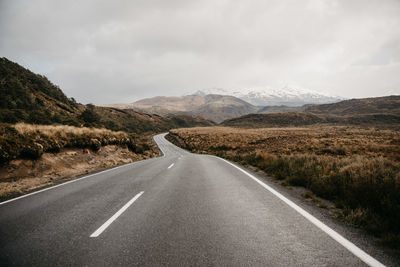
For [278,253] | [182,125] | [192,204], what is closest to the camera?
[278,253]

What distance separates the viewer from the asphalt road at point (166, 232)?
256cm

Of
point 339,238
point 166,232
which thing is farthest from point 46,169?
point 339,238

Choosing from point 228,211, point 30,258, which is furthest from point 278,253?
point 30,258

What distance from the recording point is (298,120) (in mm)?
117438

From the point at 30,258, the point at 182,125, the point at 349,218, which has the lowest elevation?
the point at 349,218

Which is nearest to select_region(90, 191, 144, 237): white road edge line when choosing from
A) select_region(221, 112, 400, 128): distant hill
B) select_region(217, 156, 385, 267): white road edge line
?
select_region(217, 156, 385, 267): white road edge line

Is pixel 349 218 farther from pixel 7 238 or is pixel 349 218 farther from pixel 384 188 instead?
pixel 7 238

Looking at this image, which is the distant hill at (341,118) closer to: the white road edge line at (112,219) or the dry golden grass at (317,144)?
the dry golden grass at (317,144)

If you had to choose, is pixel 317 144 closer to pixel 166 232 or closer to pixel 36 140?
pixel 166 232

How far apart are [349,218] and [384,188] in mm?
1538

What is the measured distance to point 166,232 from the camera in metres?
3.33

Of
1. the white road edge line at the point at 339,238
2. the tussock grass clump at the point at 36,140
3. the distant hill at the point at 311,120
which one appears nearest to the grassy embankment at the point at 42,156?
the tussock grass clump at the point at 36,140

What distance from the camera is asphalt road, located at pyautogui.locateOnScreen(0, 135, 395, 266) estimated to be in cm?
256

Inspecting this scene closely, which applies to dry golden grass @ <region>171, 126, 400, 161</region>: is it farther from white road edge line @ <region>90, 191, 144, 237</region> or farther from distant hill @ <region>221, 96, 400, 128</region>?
distant hill @ <region>221, 96, 400, 128</region>
